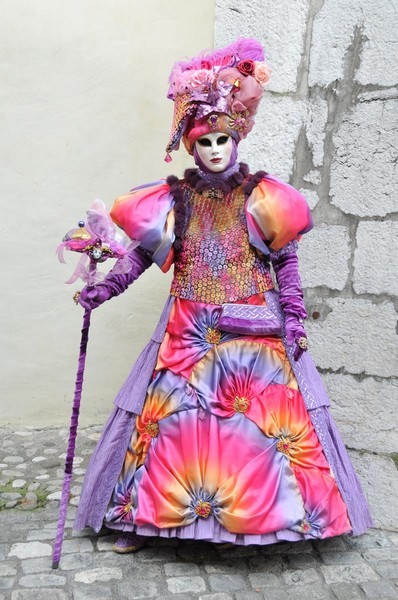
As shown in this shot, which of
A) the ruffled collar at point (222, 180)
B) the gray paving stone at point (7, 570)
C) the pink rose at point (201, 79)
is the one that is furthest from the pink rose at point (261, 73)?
the gray paving stone at point (7, 570)

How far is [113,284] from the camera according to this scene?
2475 millimetres

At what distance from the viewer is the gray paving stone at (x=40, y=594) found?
7.23 feet

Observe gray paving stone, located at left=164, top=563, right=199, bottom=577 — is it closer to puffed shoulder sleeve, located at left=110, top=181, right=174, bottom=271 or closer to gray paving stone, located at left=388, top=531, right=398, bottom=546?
gray paving stone, located at left=388, top=531, right=398, bottom=546

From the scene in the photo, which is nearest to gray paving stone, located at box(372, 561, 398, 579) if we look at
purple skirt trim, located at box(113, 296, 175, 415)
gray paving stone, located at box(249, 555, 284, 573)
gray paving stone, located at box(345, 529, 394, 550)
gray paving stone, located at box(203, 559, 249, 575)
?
gray paving stone, located at box(345, 529, 394, 550)

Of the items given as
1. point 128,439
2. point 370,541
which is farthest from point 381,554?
point 128,439

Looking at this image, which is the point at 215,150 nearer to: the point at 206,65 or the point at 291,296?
the point at 206,65

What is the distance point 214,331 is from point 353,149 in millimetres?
1084

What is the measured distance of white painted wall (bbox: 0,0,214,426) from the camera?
3260 millimetres

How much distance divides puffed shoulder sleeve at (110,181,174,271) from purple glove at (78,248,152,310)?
2.3 inches

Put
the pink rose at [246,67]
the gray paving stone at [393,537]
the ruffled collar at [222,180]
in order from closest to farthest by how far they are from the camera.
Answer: the pink rose at [246,67]
the ruffled collar at [222,180]
the gray paving stone at [393,537]

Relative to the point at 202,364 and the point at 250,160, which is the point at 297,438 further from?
the point at 250,160

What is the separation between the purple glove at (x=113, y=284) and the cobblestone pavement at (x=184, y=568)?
0.87 metres

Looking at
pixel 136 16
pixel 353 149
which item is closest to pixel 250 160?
pixel 353 149

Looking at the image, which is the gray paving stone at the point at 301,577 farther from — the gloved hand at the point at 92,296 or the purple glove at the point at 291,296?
the gloved hand at the point at 92,296
